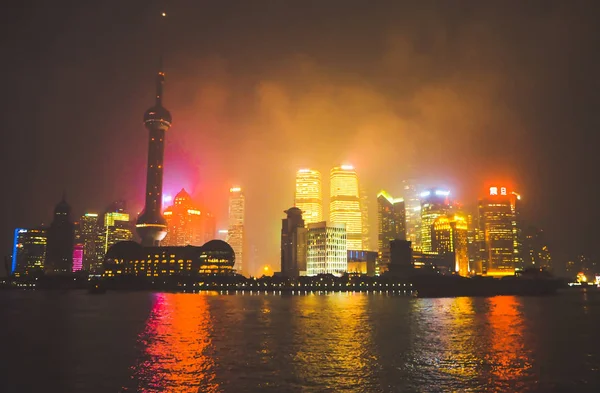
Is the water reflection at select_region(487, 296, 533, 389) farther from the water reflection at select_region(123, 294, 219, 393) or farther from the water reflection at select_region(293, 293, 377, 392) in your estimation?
the water reflection at select_region(123, 294, 219, 393)

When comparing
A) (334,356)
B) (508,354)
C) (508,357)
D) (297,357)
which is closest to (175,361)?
(297,357)

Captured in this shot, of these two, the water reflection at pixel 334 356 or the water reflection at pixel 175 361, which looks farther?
the water reflection at pixel 334 356

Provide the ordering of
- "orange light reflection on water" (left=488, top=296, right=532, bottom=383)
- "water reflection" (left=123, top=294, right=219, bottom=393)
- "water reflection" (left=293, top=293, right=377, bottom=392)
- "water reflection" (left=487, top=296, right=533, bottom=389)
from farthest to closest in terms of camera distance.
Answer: "orange light reflection on water" (left=488, top=296, right=532, bottom=383)
"water reflection" (left=487, top=296, right=533, bottom=389)
"water reflection" (left=293, top=293, right=377, bottom=392)
"water reflection" (left=123, top=294, right=219, bottom=393)

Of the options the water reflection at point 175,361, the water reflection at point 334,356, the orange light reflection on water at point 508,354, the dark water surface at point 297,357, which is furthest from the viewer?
the orange light reflection on water at point 508,354

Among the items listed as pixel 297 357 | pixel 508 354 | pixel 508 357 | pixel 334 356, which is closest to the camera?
pixel 297 357

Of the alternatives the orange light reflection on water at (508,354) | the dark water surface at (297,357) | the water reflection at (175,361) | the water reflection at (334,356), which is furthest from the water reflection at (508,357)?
the water reflection at (175,361)

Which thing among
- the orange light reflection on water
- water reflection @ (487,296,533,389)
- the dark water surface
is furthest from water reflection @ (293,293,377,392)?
the orange light reflection on water

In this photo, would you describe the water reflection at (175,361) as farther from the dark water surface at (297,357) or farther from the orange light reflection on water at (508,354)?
Answer: the orange light reflection on water at (508,354)

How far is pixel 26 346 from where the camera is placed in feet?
214

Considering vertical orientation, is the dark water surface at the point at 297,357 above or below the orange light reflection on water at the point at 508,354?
above

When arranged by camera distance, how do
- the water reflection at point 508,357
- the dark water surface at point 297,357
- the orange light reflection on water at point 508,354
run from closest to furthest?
the dark water surface at point 297,357, the water reflection at point 508,357, the orange light reflection on water at point 508,354

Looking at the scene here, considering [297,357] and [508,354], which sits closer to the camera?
[297,357]

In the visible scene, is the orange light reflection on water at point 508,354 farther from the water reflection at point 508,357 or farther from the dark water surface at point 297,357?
the dark water surface at point 297,357

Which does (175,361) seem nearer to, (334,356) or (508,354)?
(334,356)
